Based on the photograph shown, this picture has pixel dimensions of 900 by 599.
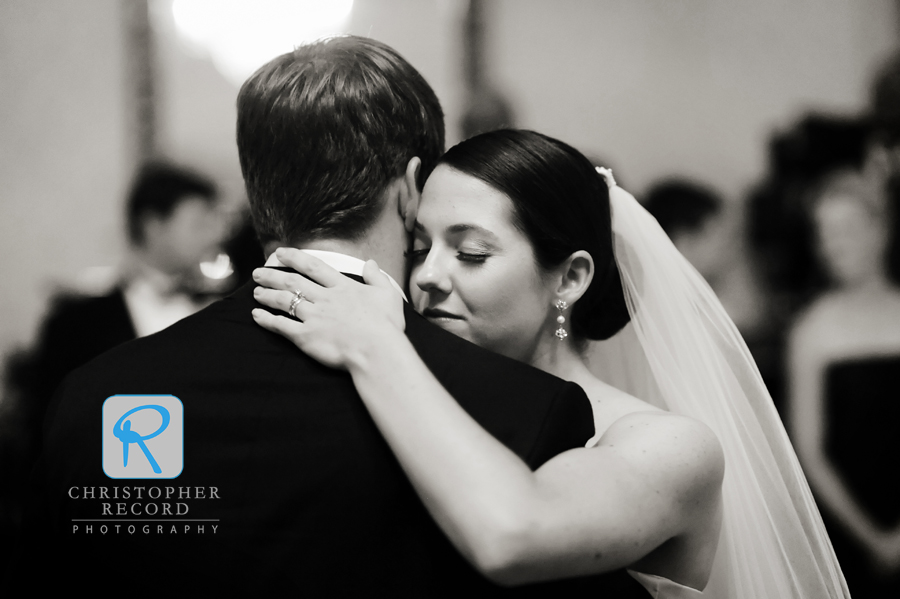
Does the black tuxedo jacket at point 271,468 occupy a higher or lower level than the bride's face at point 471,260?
lower

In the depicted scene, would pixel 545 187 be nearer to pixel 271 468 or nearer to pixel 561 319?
pixel 561 319

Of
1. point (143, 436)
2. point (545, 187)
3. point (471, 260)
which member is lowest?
point (143, 436)

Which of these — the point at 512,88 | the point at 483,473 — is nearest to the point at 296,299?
the point at 483,473

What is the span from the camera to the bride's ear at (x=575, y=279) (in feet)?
3.73

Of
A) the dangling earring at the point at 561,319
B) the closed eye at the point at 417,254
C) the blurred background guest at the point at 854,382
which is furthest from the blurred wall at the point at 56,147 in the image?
the blurred background guest at the point at 854,382

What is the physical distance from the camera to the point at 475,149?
42.8 inches

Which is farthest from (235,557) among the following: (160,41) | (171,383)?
(160,41)

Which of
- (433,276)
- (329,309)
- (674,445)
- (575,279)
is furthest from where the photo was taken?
(575,279)

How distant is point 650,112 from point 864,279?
0.86 m

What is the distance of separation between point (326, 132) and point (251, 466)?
45 centimetres

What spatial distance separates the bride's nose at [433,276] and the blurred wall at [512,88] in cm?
87

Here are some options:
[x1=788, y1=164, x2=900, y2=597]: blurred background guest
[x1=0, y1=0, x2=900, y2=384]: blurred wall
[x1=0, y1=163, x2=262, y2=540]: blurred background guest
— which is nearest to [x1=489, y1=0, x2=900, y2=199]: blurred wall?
[x1=0, y1=0, x2=900, y2=384]: blurred wall

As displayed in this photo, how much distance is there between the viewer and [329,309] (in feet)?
2.54

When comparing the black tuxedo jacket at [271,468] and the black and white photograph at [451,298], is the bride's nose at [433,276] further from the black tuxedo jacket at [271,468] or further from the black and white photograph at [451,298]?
the black tuxedo jacket at [271,468]
